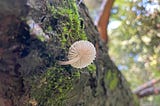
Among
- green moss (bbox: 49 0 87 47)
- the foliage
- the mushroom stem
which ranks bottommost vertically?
the mushroom stem

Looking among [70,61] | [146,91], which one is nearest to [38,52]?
[70,61]

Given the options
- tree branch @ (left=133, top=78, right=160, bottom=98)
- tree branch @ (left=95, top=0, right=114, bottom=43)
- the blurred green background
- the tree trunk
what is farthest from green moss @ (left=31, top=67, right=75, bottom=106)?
tree branch @ (left=133, top=78, right=160, bottom=98)

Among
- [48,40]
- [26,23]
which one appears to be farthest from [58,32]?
[26,23]

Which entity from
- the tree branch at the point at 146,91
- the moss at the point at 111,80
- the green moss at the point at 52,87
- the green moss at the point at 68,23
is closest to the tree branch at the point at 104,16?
the tree branch at the point at 146,91

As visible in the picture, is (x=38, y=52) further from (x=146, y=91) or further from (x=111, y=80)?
(x=146, y=91)

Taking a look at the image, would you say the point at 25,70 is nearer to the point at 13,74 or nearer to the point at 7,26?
the point at 13,74

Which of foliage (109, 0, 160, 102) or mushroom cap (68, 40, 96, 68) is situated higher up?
foliage (109, 0, 160, 102)

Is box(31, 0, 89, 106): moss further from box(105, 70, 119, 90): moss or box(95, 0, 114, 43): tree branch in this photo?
box(95, 0, 114, 43): tree branch
